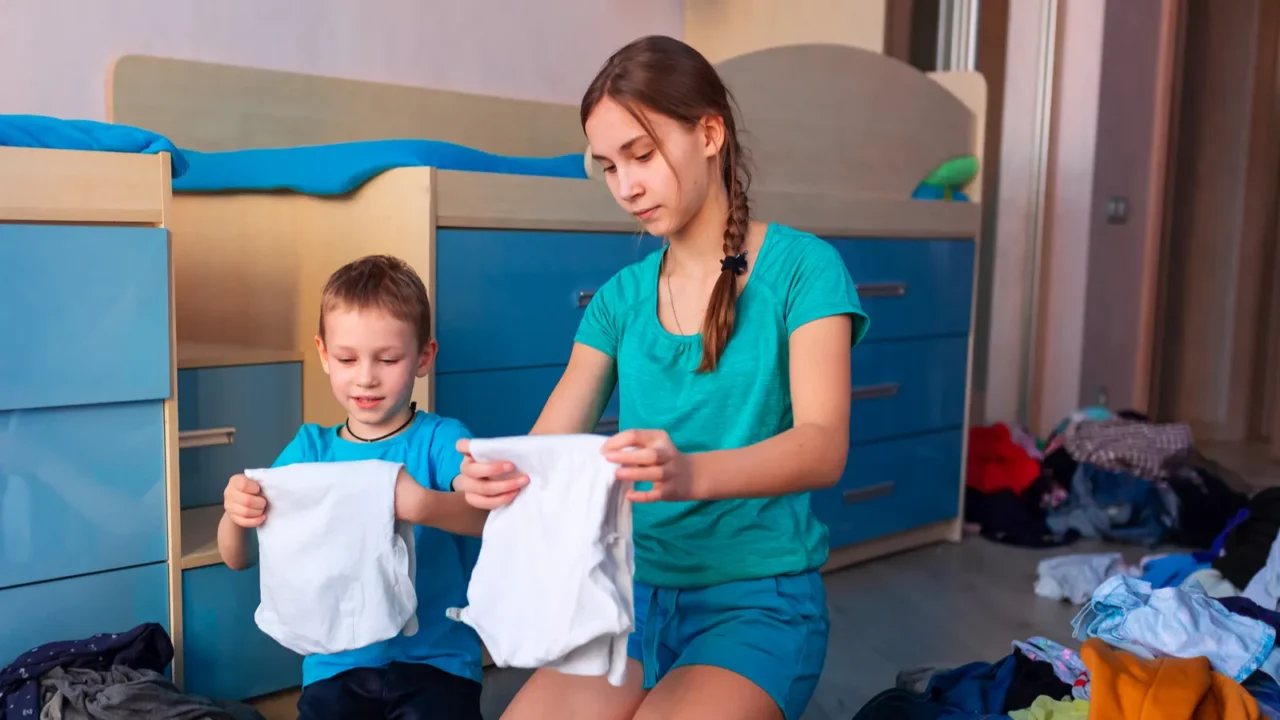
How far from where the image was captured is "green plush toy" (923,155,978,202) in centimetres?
253

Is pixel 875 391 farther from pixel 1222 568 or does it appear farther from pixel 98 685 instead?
pixel 98 685

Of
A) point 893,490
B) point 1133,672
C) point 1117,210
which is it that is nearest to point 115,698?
point 1133,672

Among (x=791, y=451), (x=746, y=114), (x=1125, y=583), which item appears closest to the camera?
(x=791, y=451)

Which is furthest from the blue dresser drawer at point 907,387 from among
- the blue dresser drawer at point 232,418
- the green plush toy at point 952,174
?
the blue dresser drawer at point 232,418

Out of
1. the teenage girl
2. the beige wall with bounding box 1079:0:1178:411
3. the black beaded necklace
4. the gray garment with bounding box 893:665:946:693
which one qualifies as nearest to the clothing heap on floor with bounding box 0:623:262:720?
the black beaded necklace

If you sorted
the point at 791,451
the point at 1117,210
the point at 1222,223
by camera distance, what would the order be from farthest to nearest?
the point at 1222,223 → the point at 1117,210 → the point at 791,451

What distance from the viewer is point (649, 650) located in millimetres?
1091

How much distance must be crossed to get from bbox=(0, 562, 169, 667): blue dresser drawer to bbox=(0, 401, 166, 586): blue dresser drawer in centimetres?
1

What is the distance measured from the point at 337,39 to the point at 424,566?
1453 millimetres

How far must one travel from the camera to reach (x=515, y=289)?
1727 mm

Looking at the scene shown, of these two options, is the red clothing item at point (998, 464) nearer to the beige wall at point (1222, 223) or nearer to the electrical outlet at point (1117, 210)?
the electrical outlet at point (1117, 210)

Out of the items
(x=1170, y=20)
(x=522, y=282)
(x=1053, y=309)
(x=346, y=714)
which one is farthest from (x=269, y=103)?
(x=1170, y=20)

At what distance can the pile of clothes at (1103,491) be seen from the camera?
2.65 meters

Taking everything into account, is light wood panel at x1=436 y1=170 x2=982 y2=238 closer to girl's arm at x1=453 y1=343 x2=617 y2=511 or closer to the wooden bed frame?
the wooden bed frame
